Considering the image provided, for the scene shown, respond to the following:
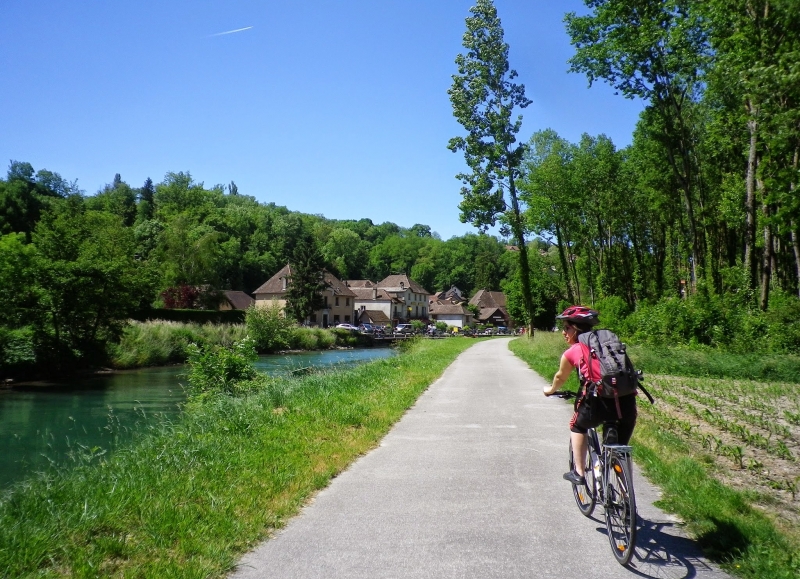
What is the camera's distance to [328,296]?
9719 cm

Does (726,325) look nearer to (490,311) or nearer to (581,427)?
(581,427)

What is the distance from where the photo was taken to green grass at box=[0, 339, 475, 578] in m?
4.51

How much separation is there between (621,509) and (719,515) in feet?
4.35

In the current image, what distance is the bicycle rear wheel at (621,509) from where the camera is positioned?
178 inches

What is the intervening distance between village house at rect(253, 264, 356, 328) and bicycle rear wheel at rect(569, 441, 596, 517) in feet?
277

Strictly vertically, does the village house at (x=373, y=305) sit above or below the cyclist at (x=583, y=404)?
above

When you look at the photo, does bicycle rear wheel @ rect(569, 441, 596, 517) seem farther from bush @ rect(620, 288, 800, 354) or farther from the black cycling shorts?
bush @ rect(620, 288, 800, 354)

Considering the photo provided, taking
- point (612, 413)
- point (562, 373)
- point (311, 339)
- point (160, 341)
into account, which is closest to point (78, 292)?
point (160, 341)

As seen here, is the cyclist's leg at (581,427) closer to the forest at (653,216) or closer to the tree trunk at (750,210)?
the forest at (653,216)

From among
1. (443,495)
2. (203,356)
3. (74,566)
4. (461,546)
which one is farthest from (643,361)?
(74,566)

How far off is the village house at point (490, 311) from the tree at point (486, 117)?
271 ft

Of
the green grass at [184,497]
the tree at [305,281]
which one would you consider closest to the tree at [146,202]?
the tree at [305,281]

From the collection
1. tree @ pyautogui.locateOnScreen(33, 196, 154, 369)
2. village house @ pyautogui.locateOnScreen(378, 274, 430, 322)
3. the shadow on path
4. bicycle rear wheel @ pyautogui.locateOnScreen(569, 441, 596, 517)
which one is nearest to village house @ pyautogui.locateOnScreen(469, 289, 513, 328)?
village house @ pyautogui.locateOnScreen(378, 274, 430, 322)

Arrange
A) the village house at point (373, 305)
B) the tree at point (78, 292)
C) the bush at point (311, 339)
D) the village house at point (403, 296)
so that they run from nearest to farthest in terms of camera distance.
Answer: the tree at point (78, 292) → the bush at point (311, 339) → the village house at point (373, 305) → the village house at point (403, 296)
